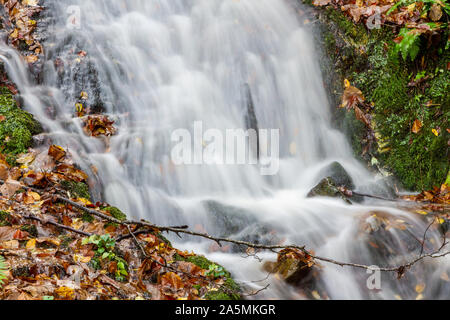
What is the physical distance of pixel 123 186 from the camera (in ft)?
16.0

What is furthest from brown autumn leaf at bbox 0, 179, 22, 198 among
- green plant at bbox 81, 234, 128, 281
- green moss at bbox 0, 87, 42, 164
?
green plant at bbox 81, 234, 128, 281

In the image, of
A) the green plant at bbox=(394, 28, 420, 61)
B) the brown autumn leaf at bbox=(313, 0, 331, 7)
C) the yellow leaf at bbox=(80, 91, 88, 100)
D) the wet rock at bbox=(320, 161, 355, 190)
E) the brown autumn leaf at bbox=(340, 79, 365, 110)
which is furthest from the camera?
the brown autumn leaf at bbox=(313, 0, 331, 7)

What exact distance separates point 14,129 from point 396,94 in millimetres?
5809

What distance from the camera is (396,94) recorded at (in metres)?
5.69

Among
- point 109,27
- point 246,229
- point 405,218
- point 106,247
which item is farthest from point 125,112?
point 405,218

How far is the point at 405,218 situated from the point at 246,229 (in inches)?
82.5

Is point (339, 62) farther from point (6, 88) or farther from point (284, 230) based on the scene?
point (6, 88)

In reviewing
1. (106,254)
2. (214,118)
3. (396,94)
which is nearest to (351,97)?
(396,94)

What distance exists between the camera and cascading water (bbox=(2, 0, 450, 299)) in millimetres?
4207

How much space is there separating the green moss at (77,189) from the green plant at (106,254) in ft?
3.35

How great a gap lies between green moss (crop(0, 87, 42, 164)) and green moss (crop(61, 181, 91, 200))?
74cm

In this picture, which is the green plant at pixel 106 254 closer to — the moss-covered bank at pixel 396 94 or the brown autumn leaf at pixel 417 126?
the moss-covered bank at pixel 396 94

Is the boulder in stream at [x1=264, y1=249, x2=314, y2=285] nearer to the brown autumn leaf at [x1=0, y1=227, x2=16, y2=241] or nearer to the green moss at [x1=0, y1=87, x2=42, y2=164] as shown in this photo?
the brown autumn leaf at [x1=0, y1=227, x2=16, y2=241]

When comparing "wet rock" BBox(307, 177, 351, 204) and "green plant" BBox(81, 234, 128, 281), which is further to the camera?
"wet rock" BBox(307, 177, 351, 204)
